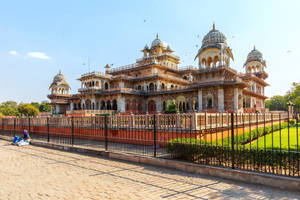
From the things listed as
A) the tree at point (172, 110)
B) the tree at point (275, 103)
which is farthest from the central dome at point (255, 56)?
the tree at point (275, 103)

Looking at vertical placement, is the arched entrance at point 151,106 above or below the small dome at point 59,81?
below

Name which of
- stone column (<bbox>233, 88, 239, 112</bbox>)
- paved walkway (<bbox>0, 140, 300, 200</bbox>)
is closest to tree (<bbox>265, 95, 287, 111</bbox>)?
stone column (<bbox>233, 88, 239, 112</bbox>)

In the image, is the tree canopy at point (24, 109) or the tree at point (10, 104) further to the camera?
the tree at point (10, 104)

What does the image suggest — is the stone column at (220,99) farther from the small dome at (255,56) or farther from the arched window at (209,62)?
the small dome at (255,56)

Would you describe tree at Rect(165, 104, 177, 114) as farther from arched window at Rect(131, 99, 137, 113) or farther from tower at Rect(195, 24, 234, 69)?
arched window at Rect(131, 99, 137, 113)

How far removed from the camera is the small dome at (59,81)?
158 ft

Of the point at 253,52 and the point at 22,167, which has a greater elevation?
the point at 253,52

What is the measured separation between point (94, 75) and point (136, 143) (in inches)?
1068

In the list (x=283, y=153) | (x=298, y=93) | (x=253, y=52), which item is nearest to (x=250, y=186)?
(x=283, y=153)

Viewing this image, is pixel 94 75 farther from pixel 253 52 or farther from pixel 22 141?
pixel 253 52

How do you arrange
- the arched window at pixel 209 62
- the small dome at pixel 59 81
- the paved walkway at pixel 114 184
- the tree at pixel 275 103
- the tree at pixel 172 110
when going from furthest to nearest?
the tree at pixel 275 103, the small dome at pixel 59 81, the arched window at pixel 209 62, the tree at pixel 172 110, the paved walkway at pixel 114 184

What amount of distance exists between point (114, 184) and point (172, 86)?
33333 millimetres

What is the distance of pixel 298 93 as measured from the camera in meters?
48.7

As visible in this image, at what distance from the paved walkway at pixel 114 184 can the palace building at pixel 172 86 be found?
1421cm
